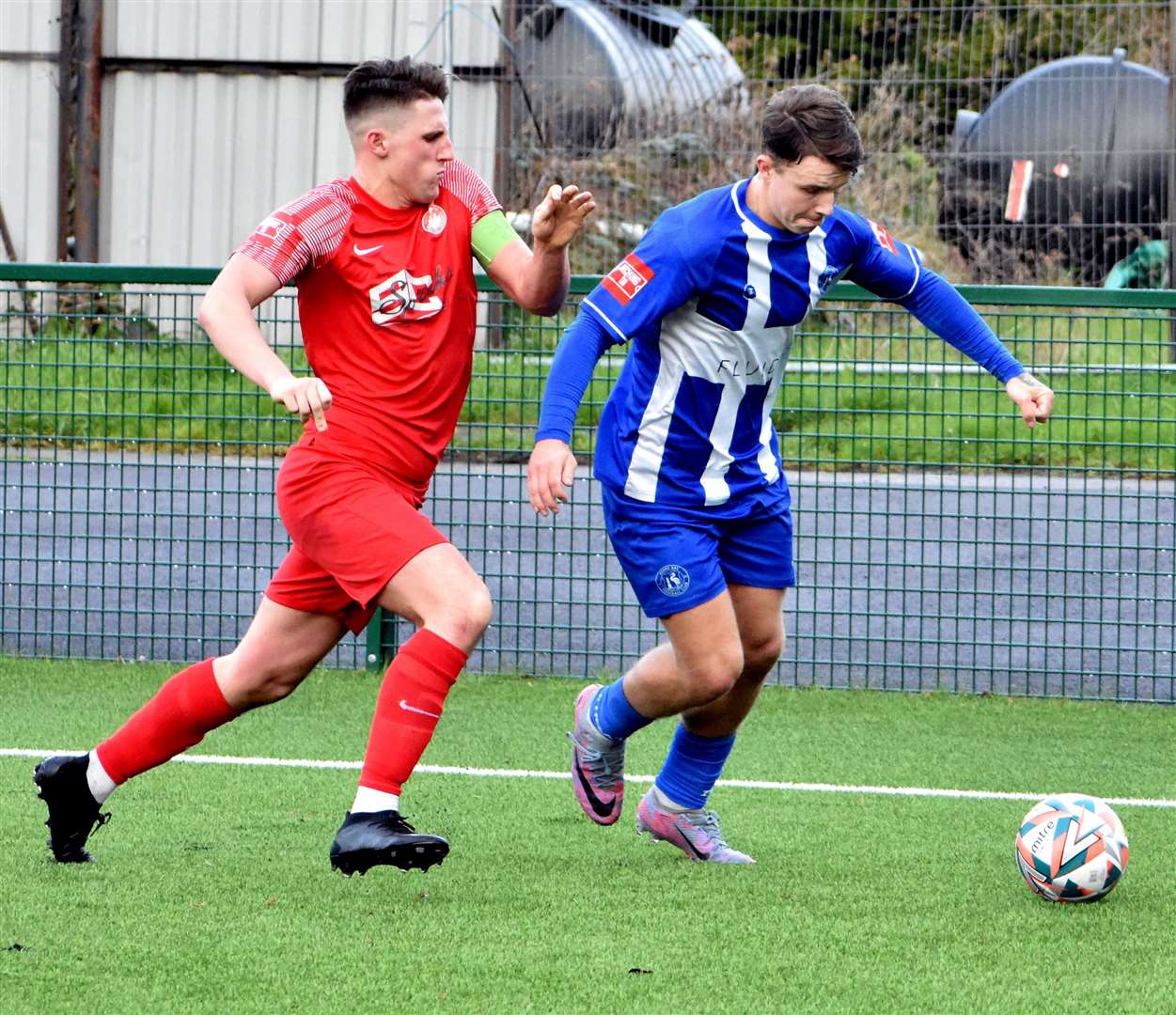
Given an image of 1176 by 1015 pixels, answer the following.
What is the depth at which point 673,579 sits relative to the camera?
15.0 ft

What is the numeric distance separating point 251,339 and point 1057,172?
9.97 meters

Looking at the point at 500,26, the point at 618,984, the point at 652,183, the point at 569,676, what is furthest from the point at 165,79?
the point at 618,984

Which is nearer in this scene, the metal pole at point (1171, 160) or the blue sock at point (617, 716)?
the blue sock at point (617, 716)

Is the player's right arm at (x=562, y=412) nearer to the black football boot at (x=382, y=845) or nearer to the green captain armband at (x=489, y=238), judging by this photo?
the green captain armband at (x=489, y=238)

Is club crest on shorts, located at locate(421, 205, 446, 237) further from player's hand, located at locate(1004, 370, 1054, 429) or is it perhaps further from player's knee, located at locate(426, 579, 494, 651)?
player's hand, located at locate(1004, 370, 1054, 429)

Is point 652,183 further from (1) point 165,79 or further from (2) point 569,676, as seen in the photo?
(2) point 569,676

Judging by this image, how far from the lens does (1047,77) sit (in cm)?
1308

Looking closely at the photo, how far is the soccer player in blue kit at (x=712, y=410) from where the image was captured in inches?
173

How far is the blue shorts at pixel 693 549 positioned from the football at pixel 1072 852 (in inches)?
36.3

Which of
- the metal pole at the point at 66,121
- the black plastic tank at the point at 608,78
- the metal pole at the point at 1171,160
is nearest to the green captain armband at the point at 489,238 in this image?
the black plastic tank at the point at 608,78

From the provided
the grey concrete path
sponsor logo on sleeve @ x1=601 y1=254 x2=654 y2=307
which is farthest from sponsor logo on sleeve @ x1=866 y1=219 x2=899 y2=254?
the grey concrete path

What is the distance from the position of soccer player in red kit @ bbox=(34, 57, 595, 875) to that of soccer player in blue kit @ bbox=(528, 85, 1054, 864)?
312mm

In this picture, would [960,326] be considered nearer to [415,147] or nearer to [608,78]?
[415,147]

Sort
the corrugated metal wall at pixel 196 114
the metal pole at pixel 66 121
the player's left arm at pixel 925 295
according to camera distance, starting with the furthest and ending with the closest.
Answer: the metal pole at pixel 66 121 → the corrugated metal wall at pixel 196 114 → the player's left arm at pixel 925 295
